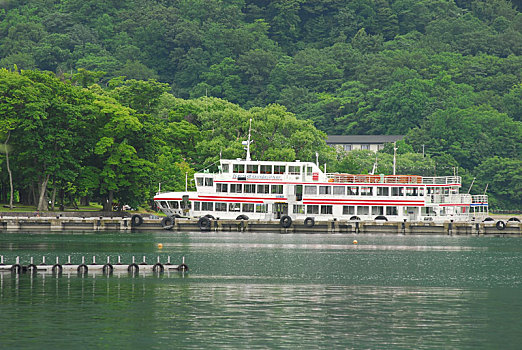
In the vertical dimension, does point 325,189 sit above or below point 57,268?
above

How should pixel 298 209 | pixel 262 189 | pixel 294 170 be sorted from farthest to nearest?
pixel 294 170 < pixel 298 209 < pixel 262 189

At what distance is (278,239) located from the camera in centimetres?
9838

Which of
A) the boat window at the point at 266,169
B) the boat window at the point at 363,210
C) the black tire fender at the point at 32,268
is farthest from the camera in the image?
the boat window at the point at 363,210

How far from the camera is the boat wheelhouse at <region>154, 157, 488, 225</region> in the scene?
366ft

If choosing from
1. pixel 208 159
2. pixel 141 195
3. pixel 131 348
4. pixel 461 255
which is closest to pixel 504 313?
pixel 131 348

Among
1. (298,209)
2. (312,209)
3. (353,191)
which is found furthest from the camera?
(312,209)

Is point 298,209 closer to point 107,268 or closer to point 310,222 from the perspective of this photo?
point 310,222

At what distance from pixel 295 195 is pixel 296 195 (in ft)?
0.45

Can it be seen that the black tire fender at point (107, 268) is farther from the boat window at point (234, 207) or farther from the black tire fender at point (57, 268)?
the boat window at point (234, 207)

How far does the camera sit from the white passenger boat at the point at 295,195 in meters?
112

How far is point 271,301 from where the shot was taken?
166 feet

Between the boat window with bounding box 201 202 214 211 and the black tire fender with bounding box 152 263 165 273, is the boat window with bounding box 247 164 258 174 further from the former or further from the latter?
the black tire fender with bounding box 152 263 165 273

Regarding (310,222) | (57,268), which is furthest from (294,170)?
(57,268)

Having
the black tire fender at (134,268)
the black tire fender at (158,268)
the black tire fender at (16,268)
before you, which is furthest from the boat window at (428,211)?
the black tire fender at (16,268)
